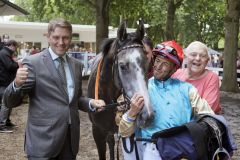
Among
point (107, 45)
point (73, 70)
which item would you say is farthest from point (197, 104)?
point (107, 45)

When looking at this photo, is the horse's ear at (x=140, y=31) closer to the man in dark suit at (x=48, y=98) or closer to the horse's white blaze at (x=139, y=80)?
the horse's white blaze at (x=139, y=80)

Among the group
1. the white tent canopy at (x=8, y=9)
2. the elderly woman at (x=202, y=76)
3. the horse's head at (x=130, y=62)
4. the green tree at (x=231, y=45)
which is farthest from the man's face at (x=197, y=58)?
the green tree at (x=231, y=45)

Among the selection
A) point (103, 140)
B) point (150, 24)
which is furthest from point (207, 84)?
point (150, 24)

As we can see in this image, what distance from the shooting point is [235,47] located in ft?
54.9

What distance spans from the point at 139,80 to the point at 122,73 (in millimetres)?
320

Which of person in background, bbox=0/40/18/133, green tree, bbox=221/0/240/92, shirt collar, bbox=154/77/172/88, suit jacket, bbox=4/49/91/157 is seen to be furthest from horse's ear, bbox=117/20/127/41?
green tree, bbox=221/0/240/92

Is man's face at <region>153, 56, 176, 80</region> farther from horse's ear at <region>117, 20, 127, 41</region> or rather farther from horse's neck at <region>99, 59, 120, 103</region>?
horse's neck at <region>99, 59, 120, 103</region>

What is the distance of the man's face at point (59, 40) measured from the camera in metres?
3.30

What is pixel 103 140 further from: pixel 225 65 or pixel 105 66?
pixel 225 65

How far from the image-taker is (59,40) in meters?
3.31

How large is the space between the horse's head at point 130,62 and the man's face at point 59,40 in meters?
0.64

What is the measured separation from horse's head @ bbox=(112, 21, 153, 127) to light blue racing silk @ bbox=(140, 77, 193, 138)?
138 millimetres

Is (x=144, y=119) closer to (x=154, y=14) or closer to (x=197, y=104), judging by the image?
(x=197, y=104)

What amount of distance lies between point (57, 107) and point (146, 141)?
2.60 feet
